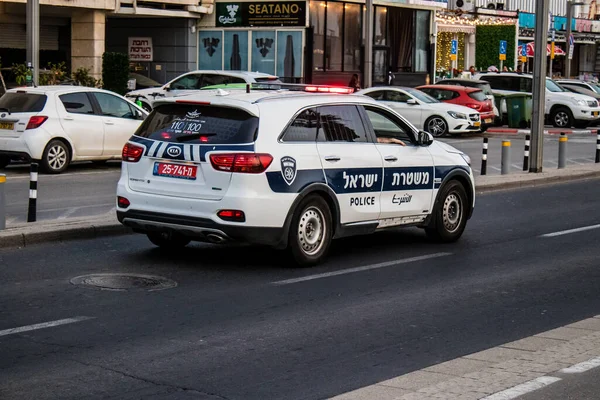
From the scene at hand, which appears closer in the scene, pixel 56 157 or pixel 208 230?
pixel 208 230

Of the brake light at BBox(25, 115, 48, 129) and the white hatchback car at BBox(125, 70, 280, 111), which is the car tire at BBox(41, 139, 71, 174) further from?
the white hatchback car at BBox(125, 70, 280, 111)

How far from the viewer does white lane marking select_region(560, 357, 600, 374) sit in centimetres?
700

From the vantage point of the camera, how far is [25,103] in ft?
65.4

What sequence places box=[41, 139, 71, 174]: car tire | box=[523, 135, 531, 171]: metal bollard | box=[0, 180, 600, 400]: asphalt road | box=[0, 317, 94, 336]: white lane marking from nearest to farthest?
box=[0, 180, 600, 400]: asphalt road, box=[0, 317, 94, 336]: white lane marking, box=[41, 139, 71, 174]: car tire, box=[523, 135, 531, 171]: metal bollard

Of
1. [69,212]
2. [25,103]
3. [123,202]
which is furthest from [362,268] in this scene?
[25,103]

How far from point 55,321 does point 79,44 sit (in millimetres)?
29098

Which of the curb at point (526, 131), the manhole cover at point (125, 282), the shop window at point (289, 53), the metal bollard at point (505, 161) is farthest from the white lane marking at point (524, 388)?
the shop window at point (289, 53)

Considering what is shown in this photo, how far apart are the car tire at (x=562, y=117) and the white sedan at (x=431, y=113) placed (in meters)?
7.69

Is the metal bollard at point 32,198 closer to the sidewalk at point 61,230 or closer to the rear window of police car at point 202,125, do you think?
the sidewalk at point 61,230

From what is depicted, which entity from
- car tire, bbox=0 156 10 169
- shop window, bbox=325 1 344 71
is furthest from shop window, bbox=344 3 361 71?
car tire, bbox=0 156 10 169

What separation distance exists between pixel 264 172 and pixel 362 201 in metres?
1.49

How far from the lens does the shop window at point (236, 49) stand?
43.6 m

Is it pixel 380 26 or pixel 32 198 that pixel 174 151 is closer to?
pixel 32 198

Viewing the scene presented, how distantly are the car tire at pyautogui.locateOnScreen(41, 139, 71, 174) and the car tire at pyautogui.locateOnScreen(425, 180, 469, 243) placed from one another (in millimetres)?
8866
